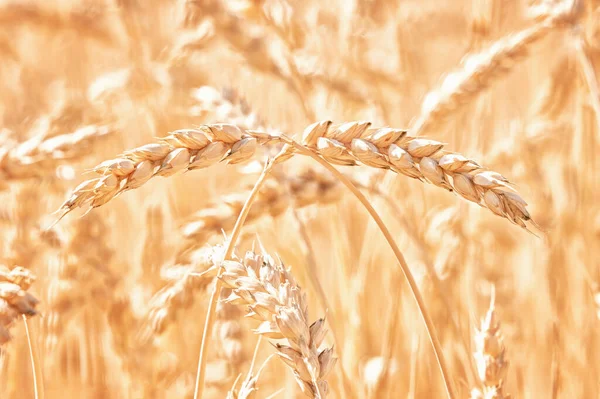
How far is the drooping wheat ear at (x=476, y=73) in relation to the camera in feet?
4.66

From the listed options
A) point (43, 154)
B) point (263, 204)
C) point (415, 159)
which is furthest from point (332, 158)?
point (43, 154)

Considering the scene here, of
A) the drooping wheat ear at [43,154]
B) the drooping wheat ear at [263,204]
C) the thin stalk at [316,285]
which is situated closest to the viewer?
the thin stalk at [316,285]

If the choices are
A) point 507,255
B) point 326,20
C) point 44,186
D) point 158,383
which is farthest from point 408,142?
point 326,20

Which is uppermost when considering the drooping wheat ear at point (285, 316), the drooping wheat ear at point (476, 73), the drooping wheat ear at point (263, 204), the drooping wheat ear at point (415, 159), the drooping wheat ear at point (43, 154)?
the drooping wheat ear at point (476, 73)

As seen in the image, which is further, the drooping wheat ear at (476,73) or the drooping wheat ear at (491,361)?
the drooping wheat ear at (476,73)

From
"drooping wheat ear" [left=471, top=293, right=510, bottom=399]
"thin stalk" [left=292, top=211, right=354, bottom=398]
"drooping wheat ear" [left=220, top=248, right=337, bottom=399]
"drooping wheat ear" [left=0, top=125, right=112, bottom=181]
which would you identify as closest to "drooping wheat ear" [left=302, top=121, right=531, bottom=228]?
"drooping wheat ear" [left=220, top=248, right=337, bottom=399]

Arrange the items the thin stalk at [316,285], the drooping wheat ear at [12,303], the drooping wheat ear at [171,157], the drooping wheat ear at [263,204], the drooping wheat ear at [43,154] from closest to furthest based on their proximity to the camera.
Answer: the drooping wheat ear at [171,157]
the drooping wheat ear at [12,303]
the thin stalk at [316,285]
the drooping wheat ear at [263,204]
the drooping wheat ear at [43,154]

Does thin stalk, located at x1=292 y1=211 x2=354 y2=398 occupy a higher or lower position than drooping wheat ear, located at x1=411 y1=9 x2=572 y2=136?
lower

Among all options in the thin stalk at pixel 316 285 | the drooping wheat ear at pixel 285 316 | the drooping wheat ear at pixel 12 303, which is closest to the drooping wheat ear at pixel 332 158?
the drooping wheat ear at pixel 285 316

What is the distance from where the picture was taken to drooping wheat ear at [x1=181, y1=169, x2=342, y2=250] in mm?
1224

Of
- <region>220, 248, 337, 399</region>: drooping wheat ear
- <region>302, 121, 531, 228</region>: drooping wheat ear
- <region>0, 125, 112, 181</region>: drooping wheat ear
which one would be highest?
<region>0, 125, 112, 181</region>: drooping wheat ear

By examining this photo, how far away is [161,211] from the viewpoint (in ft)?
6.12

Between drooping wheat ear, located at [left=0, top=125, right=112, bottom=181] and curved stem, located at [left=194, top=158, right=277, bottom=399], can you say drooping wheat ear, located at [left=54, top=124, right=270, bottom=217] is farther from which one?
drooping wheat ear, located at [left=0, top=125, right=112, bottom=181]

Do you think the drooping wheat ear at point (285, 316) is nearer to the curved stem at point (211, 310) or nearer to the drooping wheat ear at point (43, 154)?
the curved stem at point (211, 310)
